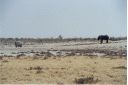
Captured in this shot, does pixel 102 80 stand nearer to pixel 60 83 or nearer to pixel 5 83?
pixel 60 83

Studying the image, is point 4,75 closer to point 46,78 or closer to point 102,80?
point 46,78

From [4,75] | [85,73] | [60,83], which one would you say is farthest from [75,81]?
[4,75]

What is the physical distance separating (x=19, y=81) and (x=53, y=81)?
1.09 m

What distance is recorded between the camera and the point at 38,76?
1142 cm

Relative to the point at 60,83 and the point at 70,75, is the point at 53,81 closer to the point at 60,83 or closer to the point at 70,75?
the point at 60,83

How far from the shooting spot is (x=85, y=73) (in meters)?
12.2

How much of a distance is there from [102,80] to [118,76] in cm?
103

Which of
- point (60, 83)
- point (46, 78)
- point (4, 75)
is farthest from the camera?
point (4, 75)

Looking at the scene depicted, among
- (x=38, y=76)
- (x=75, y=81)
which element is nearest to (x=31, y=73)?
(x=38, y=76)

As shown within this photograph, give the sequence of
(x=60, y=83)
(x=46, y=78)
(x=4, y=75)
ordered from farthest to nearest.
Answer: (x=4, y=75) → (x=46, y=78) → (x=60, y=83)

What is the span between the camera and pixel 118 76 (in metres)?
11.3

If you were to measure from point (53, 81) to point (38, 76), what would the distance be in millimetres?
1212

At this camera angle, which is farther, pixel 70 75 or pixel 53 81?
pixel 70 75

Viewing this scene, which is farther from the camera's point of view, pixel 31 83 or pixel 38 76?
pixel 38 76
